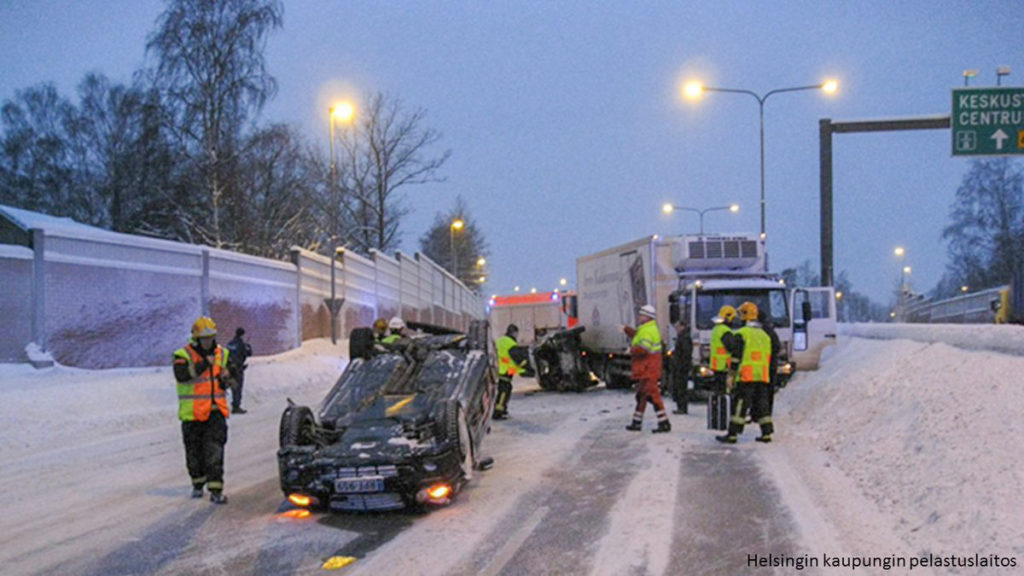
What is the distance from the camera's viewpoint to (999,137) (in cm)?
1938

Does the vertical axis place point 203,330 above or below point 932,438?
above

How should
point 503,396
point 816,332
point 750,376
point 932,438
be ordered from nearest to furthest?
point 932,438
point 750,376
point 503,396
point 816,332

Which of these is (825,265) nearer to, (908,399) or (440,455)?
(908,399)

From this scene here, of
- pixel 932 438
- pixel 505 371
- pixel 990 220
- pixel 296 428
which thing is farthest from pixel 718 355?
pixel 990 220

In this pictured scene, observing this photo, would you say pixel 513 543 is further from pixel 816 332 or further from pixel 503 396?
pixel 816 332

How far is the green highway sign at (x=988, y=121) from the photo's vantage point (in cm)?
1919

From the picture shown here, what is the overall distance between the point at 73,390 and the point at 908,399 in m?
12.9

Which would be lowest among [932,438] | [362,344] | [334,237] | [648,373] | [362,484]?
[362,484]

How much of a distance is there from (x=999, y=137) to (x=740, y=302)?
23.6 feet

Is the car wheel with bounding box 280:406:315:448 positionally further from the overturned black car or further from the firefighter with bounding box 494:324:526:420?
the firefighter with bounding box 494:324:526:420

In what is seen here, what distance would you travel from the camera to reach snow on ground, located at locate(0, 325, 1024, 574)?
668 centimetres

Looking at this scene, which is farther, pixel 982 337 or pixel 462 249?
pixel 462 249

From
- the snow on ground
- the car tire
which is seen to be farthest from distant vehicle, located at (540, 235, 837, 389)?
the car tire

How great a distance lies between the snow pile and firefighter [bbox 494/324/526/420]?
4641 mm
